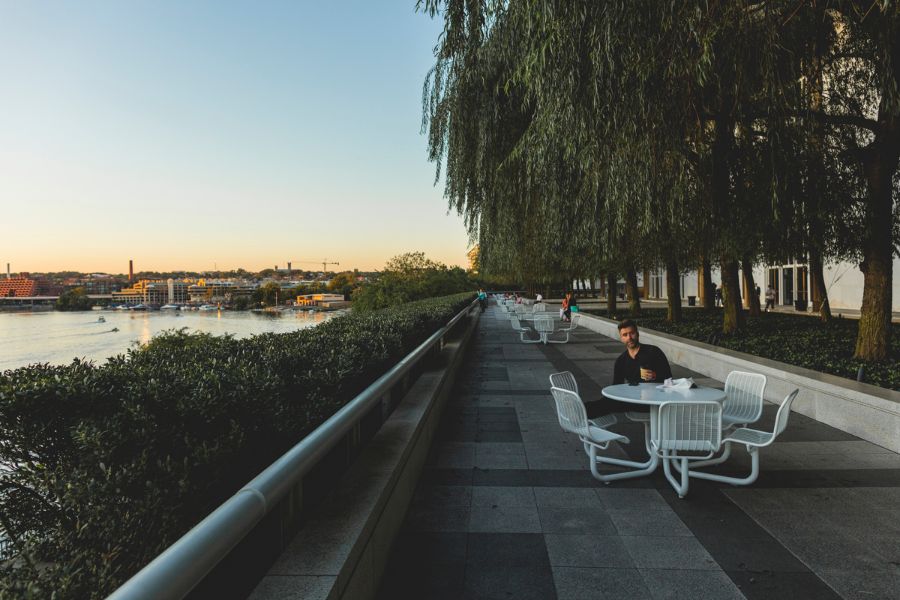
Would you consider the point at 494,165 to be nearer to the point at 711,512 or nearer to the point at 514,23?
the point at 514,23

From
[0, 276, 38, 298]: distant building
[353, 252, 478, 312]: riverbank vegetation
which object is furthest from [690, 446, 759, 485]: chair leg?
[0, 276, 38, 298]: distant building

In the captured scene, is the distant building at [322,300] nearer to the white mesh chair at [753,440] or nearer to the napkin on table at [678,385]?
the napkin on table at [678,385]

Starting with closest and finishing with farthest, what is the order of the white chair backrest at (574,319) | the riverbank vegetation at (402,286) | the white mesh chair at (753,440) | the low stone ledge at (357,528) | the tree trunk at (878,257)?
the low stone ledge at (357,528)
the white mesh chair at (753,440)
the tree trunk at (878,257)
the white chair backrest at (574,319)
the riverbank vegetation at (402,286)

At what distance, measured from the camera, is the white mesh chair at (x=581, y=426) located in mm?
4703

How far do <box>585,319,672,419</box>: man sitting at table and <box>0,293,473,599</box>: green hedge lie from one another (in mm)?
2994

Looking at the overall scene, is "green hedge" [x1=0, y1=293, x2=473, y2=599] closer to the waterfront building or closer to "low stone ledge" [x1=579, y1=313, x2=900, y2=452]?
"low stone ledge" [x1=579, y1=313, x2=900, y2=452]

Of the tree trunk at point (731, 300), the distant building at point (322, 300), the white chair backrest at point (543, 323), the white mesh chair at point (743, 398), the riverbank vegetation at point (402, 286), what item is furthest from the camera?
the distant building at point (322, 300)

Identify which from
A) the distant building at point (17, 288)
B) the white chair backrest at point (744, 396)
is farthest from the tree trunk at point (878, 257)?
the distant building at point (17, 288)

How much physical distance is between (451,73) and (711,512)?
8152 mm

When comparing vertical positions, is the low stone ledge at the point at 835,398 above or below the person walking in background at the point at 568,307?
below

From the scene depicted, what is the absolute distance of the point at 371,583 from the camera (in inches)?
117

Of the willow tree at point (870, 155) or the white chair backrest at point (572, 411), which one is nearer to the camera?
the white chair backrest at point (572, 411)

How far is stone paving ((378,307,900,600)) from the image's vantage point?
321 cm

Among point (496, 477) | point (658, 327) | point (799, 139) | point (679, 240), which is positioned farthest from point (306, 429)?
point (658, 327)
